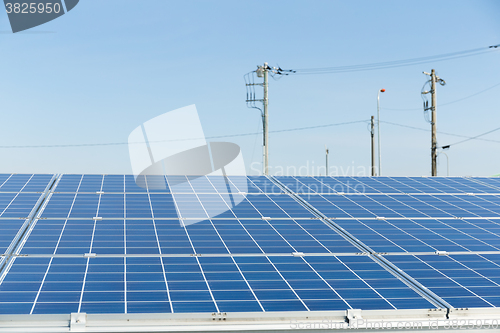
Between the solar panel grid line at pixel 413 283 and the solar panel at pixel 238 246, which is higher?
the solar panel at pixel 238 246

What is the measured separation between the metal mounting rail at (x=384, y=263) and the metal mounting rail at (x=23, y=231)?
9293 mm

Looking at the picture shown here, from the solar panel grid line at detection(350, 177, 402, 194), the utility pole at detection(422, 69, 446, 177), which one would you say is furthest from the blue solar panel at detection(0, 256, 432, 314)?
the utility pole at detection(422, 69, 446, 177)

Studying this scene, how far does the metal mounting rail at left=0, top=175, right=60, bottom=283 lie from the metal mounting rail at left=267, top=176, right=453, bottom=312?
9.29 metres

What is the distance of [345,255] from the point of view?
15.1 m

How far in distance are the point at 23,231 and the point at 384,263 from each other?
416 inches

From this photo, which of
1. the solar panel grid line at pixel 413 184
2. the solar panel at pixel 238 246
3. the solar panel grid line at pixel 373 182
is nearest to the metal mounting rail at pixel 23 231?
the solar panel at pixel 238 246

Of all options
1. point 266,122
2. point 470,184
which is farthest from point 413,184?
point 266,122

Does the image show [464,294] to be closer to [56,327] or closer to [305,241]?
[305,241]

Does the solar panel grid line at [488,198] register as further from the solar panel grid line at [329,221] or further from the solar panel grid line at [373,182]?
the solar panel grid line at [329,221]

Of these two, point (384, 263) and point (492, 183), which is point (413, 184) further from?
point (384, 263)

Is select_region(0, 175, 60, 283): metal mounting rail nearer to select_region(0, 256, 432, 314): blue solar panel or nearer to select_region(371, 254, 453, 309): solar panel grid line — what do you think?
select_region(0, 256, 432, 314): blue solar panel

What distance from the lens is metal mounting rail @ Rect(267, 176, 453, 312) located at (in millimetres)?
12828

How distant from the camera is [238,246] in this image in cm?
1532

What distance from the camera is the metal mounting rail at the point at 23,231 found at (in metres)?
13.1
